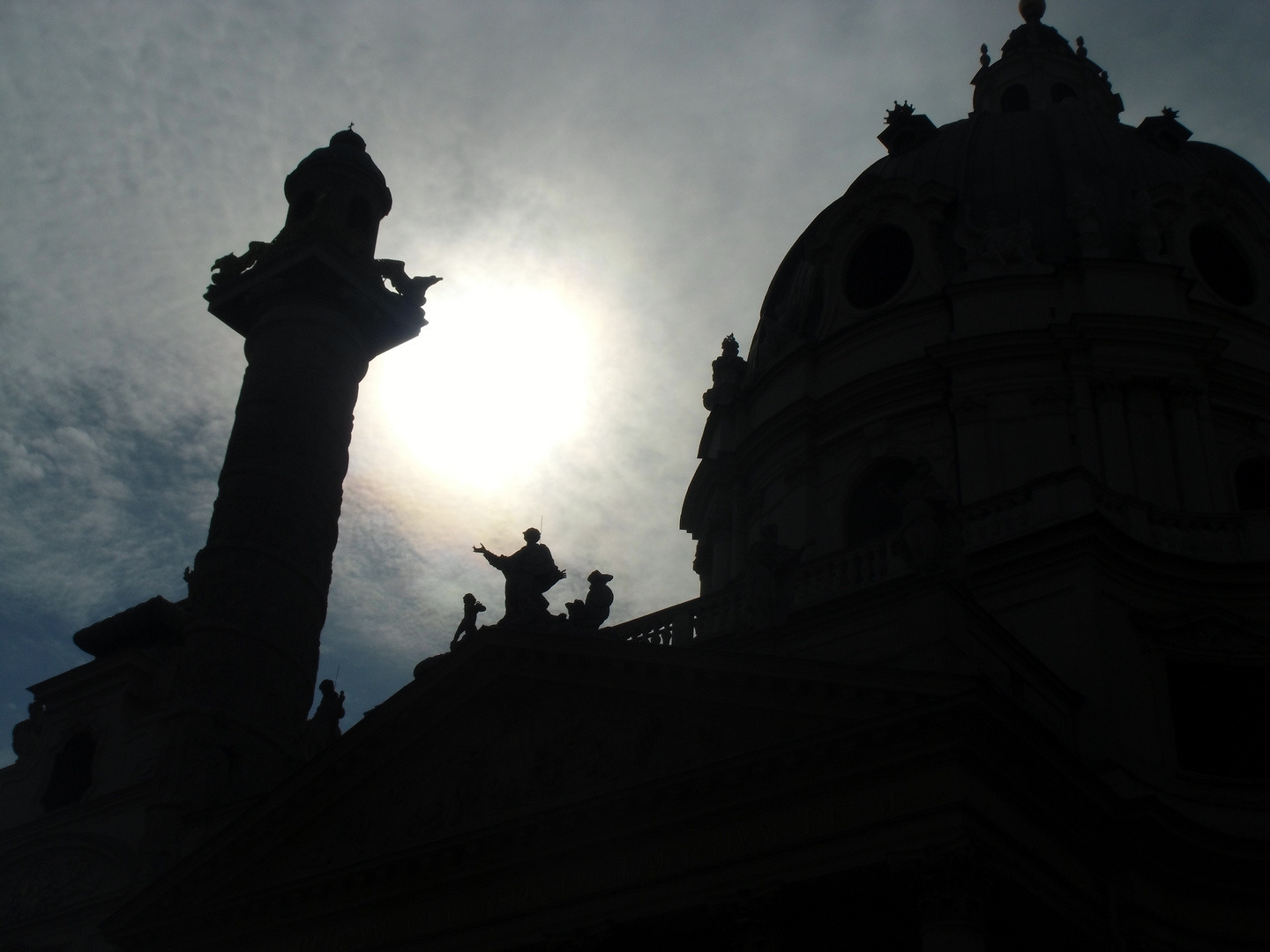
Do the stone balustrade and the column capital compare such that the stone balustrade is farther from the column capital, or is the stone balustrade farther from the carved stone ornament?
the carved stone ornament

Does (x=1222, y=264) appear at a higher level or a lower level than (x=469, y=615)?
higher

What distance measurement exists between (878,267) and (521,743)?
15.8 meters

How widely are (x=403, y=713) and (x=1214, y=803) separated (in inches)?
441

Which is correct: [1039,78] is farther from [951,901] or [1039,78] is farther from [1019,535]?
[951,901]

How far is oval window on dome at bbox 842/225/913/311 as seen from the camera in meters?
31.8

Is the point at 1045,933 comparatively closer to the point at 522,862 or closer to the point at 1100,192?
the point at 522,862

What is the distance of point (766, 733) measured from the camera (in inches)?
707

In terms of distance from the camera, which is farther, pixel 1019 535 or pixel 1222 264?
pixel 1222 264

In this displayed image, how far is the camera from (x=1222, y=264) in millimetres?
30625

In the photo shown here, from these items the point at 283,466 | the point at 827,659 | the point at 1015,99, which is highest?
the point at 1015,99

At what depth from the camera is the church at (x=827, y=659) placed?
17328 millimetres

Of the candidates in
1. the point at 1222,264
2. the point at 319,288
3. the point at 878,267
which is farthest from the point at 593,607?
the point at 1222,264

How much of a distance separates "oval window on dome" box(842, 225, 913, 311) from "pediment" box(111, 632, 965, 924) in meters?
14.5

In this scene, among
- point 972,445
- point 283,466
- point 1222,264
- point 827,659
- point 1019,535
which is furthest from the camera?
point 1222,264
